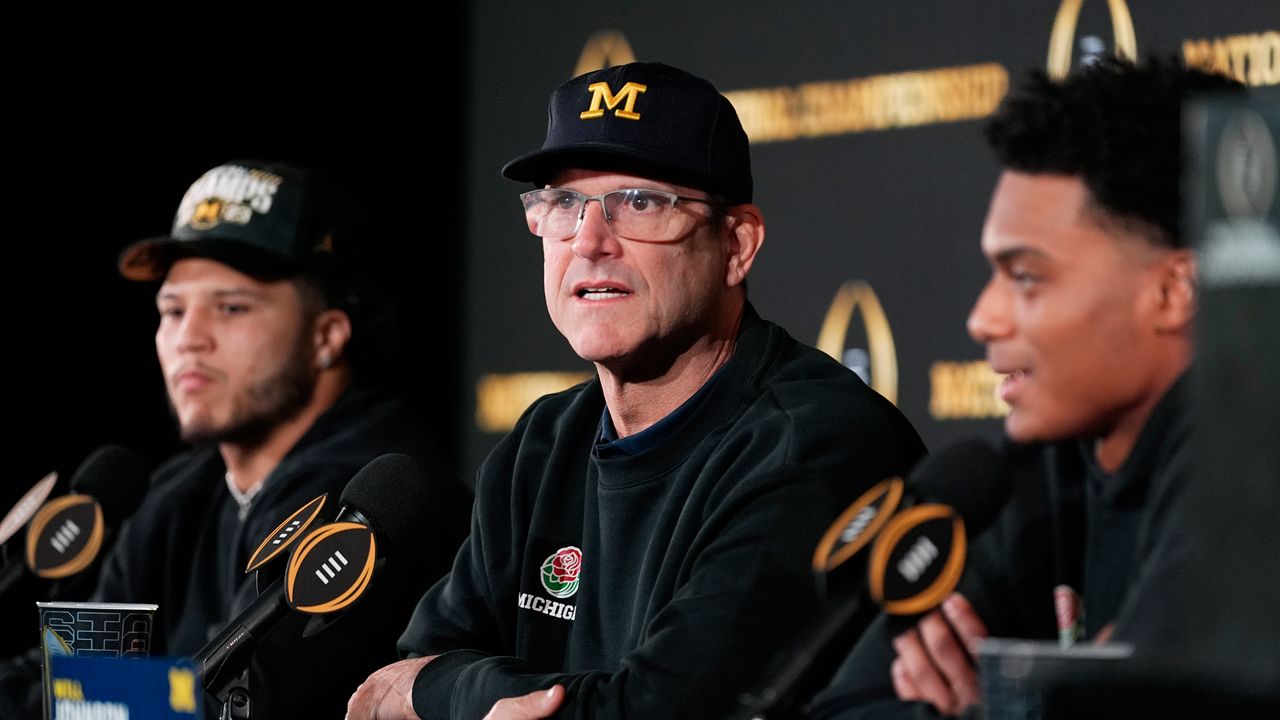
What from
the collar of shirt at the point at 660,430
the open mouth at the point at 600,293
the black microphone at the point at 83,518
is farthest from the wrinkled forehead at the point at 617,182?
the black microphone at the point at 83,518

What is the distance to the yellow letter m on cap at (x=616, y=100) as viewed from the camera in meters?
2.13

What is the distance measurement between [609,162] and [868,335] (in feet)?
4.05

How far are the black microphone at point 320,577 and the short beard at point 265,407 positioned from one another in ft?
3.85

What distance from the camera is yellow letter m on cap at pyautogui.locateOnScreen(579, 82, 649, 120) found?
213cm

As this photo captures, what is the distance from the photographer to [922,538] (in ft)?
4.44

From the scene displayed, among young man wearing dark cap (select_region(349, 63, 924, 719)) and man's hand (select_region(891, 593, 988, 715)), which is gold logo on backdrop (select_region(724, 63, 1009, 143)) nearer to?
young man wearing dark cap (select_region(349, 63, 924, 719))

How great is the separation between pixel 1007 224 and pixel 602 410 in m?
0.85

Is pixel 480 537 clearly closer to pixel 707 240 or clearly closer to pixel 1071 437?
pixel 707 240

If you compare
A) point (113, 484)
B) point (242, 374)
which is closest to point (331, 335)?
point (242, 374)

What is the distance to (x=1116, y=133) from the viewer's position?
1609mm

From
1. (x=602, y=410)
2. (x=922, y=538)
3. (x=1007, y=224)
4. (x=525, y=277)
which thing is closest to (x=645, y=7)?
(x=525, y=277)

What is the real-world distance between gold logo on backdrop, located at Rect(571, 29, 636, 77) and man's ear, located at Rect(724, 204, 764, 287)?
4.82 ft

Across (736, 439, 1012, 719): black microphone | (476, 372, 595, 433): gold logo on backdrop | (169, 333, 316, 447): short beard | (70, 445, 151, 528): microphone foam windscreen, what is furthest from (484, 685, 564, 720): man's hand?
(476, 372, 595, 433): gold logo on backdrop

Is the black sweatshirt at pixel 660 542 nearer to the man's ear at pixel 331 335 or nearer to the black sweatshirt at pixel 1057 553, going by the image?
the black sweatshirt at pixel 1057 553
